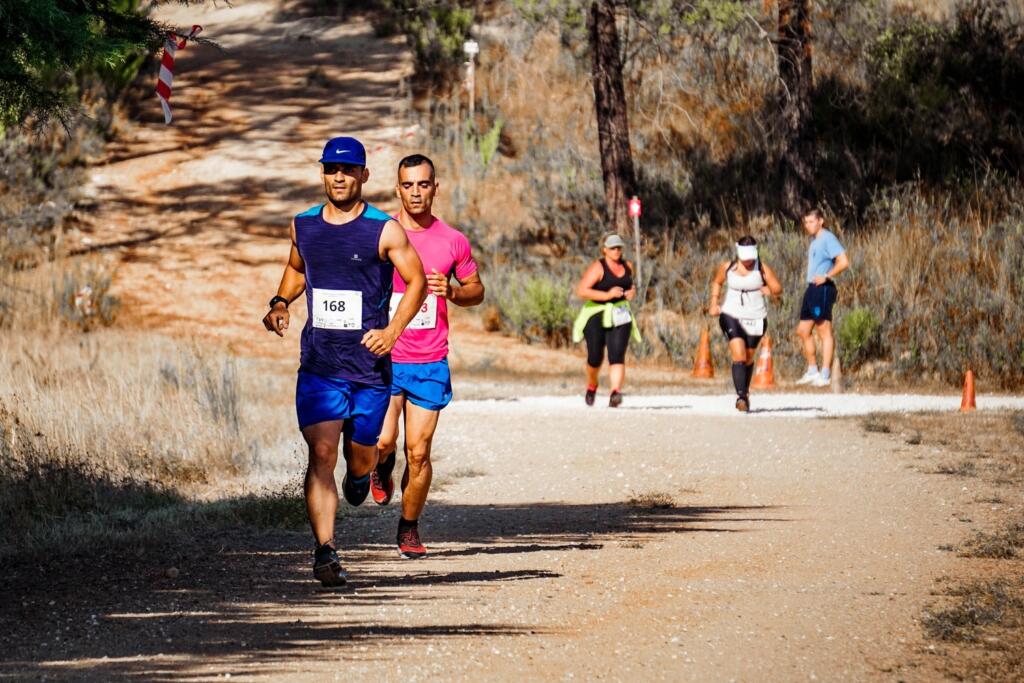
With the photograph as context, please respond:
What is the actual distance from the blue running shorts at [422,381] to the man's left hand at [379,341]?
3.54 ft

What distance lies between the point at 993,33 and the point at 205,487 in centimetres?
2320

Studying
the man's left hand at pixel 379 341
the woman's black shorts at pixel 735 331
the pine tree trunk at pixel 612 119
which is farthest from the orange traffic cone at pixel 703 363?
the man's left hand at pixel 379 341

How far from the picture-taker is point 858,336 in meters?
21.2

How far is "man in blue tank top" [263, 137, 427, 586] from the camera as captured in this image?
7.76 meters

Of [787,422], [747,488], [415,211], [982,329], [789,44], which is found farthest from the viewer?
[789,44]

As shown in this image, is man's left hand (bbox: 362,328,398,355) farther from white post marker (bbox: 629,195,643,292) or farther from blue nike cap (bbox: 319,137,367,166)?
white post marker (bbox: 629,195,643,292)

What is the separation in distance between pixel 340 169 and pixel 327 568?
1948 mm

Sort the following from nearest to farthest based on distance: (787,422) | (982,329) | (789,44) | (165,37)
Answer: (165,37) → (787,422) → (982,329) → (789,44)

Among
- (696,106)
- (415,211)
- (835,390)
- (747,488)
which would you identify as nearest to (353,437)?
(415,211)

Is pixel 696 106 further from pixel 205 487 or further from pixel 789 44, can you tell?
pixel 205 487

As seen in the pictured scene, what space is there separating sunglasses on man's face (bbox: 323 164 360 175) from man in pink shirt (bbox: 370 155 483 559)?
36.5 inches

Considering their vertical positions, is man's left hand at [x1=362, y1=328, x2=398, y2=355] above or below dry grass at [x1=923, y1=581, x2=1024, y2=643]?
above

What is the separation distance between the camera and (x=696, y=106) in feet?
106

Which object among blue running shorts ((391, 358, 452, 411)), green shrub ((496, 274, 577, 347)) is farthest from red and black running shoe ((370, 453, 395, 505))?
green shrub ((496, 274, 577, 347))
